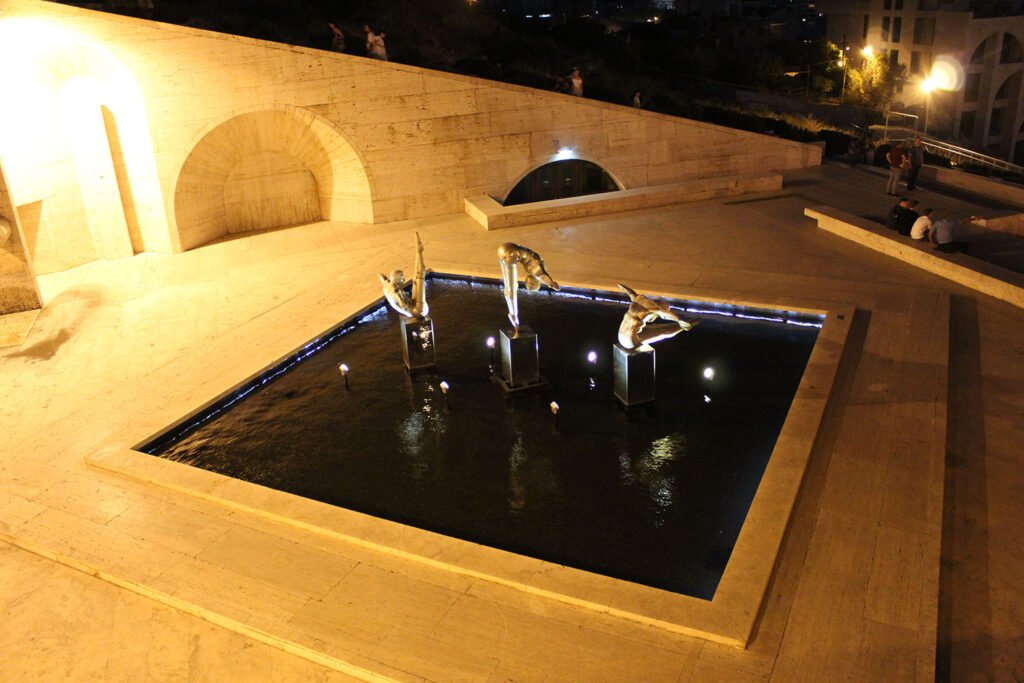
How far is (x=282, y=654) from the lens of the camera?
19.4 feet

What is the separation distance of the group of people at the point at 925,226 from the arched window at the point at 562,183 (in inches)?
237

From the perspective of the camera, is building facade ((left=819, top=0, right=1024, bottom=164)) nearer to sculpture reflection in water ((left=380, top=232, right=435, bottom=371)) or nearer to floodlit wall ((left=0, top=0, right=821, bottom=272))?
floodlit wall ((left=0, top=0, right=821, bottom=272))

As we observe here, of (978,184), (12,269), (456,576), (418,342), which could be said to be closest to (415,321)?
(418,342)

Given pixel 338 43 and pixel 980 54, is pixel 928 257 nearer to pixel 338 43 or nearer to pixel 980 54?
pixel 338 43

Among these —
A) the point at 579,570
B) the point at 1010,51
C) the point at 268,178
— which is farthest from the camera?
the point at 1010,51

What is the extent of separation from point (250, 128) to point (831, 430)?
37.5 ft

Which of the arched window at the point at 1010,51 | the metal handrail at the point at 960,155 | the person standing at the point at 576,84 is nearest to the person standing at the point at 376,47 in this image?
the person standing at the point at 576,84

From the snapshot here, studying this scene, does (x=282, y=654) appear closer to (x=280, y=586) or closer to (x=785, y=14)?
(x=280, y=586)

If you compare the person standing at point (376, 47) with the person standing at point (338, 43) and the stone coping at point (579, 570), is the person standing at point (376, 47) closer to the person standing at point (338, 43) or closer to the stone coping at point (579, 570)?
the person standing at point (338, 43)

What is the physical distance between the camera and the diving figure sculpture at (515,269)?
9.08 meters

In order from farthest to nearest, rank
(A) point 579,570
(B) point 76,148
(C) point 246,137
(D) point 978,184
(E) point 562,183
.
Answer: (E) point 562,183, (D) point 978,184, (C) point 246,137, (B) point 76,148, (A) point 579,570

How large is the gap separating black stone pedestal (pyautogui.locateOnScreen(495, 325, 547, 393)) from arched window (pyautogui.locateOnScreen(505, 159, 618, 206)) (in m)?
8.71

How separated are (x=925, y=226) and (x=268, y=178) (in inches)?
453

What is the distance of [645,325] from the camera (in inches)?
342
